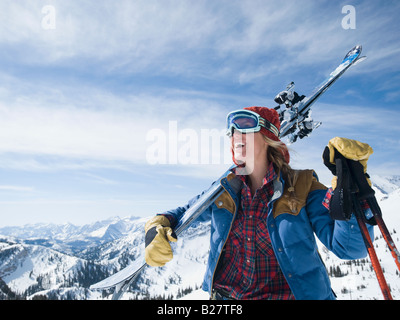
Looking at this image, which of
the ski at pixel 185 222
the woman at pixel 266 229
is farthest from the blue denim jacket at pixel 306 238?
the ski at pixel 185 222

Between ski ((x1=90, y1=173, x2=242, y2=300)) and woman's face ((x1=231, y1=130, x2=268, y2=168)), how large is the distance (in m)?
0.39

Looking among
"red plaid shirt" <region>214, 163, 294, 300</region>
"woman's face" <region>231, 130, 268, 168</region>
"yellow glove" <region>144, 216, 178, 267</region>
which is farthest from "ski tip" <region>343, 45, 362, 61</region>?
"yellow glove" <region>144, 216, 178, 267</region>

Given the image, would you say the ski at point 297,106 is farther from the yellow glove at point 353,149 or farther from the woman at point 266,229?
the yellow glove at point 353,149

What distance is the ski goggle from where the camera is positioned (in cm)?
440

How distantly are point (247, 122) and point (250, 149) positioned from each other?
0.52 meters

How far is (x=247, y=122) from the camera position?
4453mm

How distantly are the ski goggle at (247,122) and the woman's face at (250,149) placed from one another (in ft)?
0.34

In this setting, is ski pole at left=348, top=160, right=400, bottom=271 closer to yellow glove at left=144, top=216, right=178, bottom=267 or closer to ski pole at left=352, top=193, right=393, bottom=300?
ski pole at left=352, top=193, right=393, bottom=300

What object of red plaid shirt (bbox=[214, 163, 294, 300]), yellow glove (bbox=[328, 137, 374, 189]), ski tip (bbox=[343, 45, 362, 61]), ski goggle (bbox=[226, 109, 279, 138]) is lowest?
red plaid shirt (bbox=[214, 163, 294, 300])

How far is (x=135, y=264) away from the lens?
5312 millimetres

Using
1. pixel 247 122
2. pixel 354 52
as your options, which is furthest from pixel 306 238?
pixel 354 52

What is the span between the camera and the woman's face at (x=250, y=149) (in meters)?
4.25
